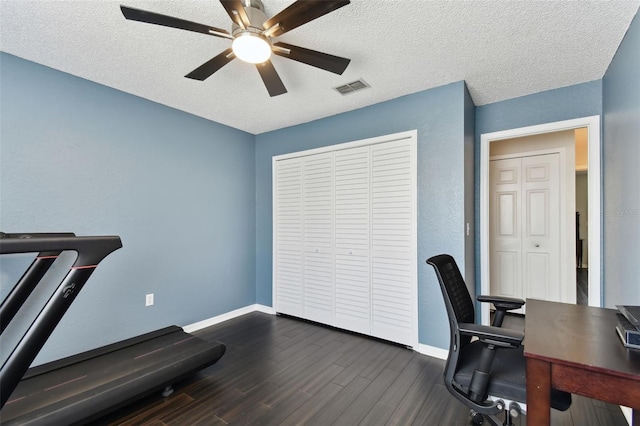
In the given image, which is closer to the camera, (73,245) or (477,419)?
(73,245)

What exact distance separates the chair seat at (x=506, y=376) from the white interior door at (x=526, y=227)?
8.13ft

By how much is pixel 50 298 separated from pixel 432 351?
113 inches

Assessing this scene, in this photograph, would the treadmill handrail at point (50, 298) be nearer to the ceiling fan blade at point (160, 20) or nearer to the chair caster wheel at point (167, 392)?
the chair caster wheel at point (167, 392)

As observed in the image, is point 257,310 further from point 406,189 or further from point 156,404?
point 406,189

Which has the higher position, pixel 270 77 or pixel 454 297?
pixel 270 77

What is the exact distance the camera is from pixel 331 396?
209 centimetres

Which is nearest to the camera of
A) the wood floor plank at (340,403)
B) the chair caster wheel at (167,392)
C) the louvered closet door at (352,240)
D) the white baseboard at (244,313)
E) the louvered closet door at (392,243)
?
the wood floor plank at (340,403)

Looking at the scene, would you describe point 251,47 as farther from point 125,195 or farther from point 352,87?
point 125,195

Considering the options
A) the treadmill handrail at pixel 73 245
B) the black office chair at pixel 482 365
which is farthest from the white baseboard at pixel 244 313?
the treadmill handrail at pixel 73 245

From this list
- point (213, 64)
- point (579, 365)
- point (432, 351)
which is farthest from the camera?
point (432, 351)

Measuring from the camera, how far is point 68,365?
2.05 m

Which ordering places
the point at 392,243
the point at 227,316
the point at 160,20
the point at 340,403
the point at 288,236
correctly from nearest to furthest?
the point at 160,20 → the point at 340,403 → the point at 392,243 → the point at 227,316 → the point at 288,236

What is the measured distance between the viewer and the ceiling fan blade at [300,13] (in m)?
1.34

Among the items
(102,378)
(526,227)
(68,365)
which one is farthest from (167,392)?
(526,227)
